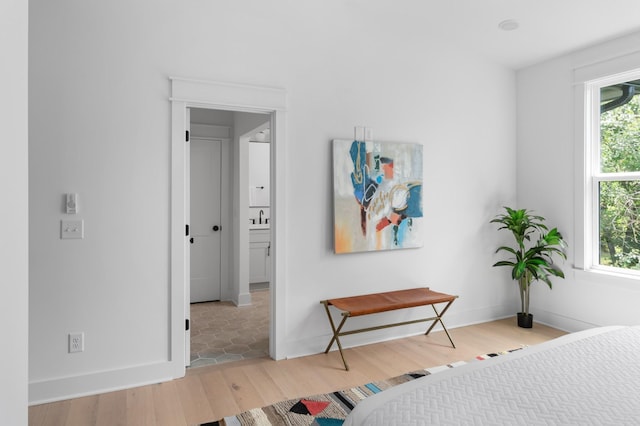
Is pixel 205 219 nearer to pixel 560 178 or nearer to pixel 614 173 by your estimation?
pixel 560 178

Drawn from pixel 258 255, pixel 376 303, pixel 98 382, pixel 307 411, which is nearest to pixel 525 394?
pixel 307 411

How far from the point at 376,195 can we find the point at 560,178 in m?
1.97

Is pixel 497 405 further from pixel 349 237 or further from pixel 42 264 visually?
pixel 42 264

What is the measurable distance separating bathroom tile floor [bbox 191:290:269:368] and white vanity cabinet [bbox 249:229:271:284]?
26.8 inches

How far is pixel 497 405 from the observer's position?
50.7 inches

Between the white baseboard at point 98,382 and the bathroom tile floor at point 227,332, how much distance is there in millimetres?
332

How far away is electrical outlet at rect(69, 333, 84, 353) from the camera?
2.61 meters

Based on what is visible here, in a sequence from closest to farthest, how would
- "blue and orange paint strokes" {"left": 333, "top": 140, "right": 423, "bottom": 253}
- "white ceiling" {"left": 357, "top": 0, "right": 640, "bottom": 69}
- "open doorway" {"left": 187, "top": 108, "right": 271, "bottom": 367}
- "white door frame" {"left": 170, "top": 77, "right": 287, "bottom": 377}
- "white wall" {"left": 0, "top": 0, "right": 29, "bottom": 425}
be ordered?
1. "white wall" {"left": 0, "top": 0, "right": 29, "bottom": 425}
2. "white door frame" {"left": 170, "top": 77, "right": 287, "bottom": 377}
3. "white ceiling" {"left": 357, "top": 0, "right": 640, "bottom": 69}
4. "blue and orange paint strokes" {"left": 333, "top": 140, "right": 423, "bottom": 253}
5. "open doorway" {"left": 187, "top": 108, "right": 271, "bottom": 367}

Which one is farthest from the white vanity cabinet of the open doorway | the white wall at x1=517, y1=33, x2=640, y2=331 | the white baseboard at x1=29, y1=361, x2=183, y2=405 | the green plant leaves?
the white wall at x1=517, y1=33, x2=640, y2=331

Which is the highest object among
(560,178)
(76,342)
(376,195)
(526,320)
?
(560,178)

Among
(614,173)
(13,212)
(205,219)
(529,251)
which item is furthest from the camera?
(205,219)

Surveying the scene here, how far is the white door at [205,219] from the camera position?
16.5 ft

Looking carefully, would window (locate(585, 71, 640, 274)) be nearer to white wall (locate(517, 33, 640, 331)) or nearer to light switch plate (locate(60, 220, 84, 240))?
white wall (locate(517, 33, 640, 331))

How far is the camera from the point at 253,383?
2.82 meters
